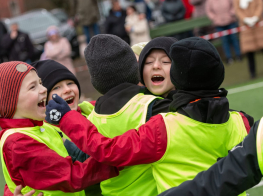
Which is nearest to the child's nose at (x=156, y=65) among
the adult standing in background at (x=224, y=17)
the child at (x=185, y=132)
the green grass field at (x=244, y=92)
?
the child at (x=185, y=132)

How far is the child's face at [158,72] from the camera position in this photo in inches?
119

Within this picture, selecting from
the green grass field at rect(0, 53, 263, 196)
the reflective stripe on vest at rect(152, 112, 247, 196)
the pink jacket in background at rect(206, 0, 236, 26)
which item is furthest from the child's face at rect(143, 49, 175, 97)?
the pink jacket in background at rect(206, 0, 236, 26)

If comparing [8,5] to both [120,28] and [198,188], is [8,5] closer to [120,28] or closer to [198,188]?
[120,28]

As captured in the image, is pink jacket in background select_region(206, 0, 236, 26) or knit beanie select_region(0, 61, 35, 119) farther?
pink jacket in background select_region(206, 0, 236, 26)

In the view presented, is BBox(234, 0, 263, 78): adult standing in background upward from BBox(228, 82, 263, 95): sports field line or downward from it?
upward

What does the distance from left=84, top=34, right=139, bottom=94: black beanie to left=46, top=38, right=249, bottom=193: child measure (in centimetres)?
41

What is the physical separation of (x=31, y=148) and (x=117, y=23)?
8.86 m

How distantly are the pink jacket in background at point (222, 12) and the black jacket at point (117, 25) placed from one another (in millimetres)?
2320

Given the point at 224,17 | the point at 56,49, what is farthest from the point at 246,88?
the point at 56,49

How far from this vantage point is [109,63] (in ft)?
8.68

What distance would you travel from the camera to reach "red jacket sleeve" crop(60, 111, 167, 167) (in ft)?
7.36

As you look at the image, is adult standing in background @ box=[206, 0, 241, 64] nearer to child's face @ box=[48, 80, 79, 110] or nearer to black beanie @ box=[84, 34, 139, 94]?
child's face @ box=[48, 80, 79, 110]

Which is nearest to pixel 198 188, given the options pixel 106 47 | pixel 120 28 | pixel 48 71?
pixel 106 47

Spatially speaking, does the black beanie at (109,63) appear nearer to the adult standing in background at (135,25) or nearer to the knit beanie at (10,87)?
the knit beanie at (10,87)
